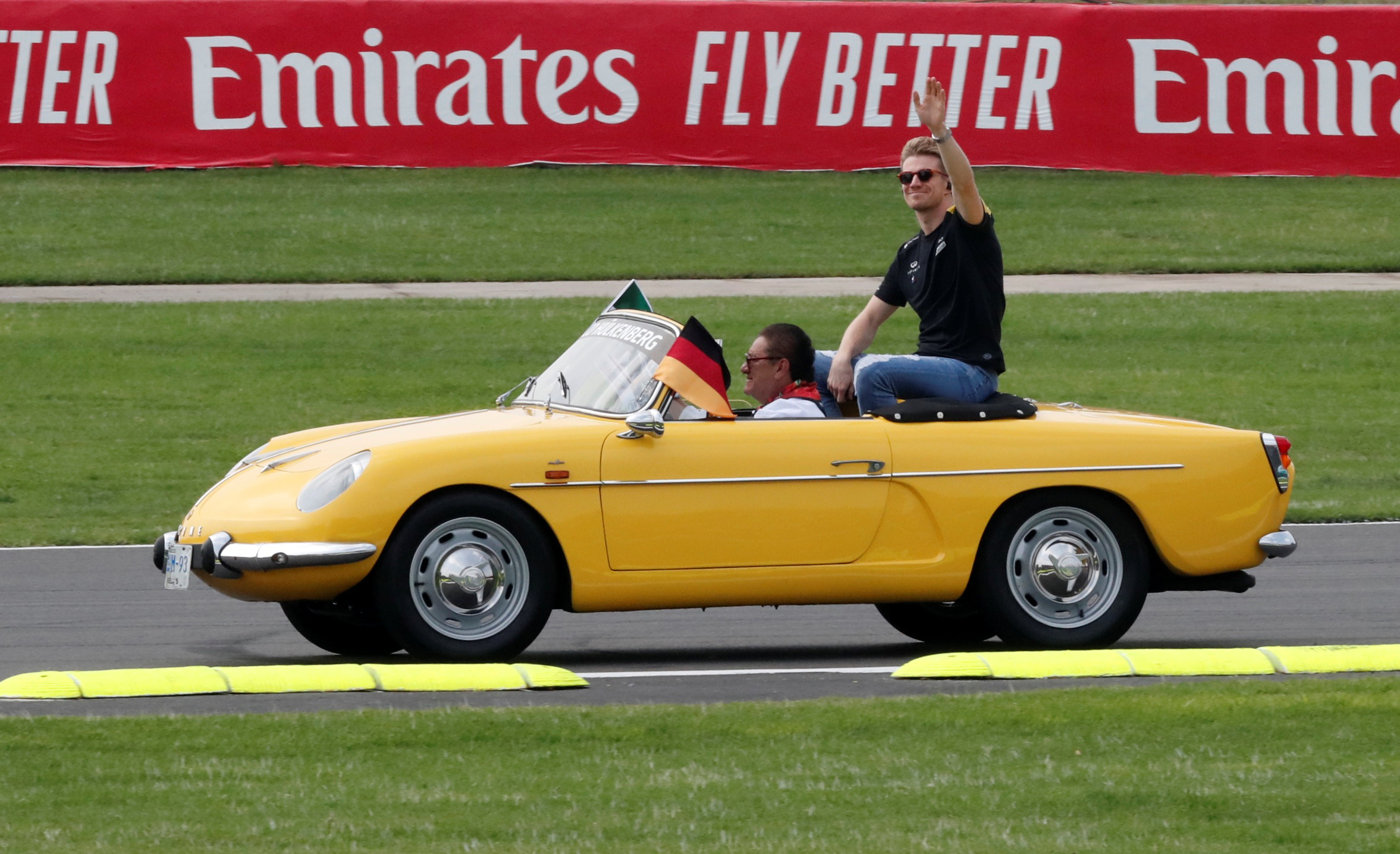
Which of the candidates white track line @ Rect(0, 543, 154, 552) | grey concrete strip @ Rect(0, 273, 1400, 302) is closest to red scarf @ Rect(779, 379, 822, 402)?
white track line @ Rect(0, 543, 154, 552)

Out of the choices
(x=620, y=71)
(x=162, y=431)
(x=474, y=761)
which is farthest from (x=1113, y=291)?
(x=474, y=761)

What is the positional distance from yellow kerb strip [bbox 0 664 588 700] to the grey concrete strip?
500 inches

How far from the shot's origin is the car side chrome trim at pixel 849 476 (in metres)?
7.96

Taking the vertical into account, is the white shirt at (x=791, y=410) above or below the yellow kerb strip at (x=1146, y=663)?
above

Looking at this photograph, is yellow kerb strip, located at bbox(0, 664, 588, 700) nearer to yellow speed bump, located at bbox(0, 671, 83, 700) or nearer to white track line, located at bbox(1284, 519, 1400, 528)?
yellow speed bump, located at bbox(0, 671, 83, 700)

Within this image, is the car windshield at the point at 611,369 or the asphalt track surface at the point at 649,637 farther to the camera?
the car windshield at the point at 611,369

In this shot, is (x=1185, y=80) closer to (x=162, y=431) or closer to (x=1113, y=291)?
(x=1113, y=291)

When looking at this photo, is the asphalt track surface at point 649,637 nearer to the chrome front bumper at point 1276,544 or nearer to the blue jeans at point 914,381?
the chrome front bumper at point 1276,544

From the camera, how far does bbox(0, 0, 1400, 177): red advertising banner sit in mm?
24703

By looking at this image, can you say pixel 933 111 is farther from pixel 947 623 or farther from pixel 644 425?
pixel 947 623

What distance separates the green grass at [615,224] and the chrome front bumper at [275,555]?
14.0 meters

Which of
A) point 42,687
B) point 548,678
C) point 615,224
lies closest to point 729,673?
point 548,678

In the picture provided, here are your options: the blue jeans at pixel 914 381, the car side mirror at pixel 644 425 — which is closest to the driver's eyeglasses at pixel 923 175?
the blue jeans at pixel 914 381

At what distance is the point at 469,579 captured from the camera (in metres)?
7.91
